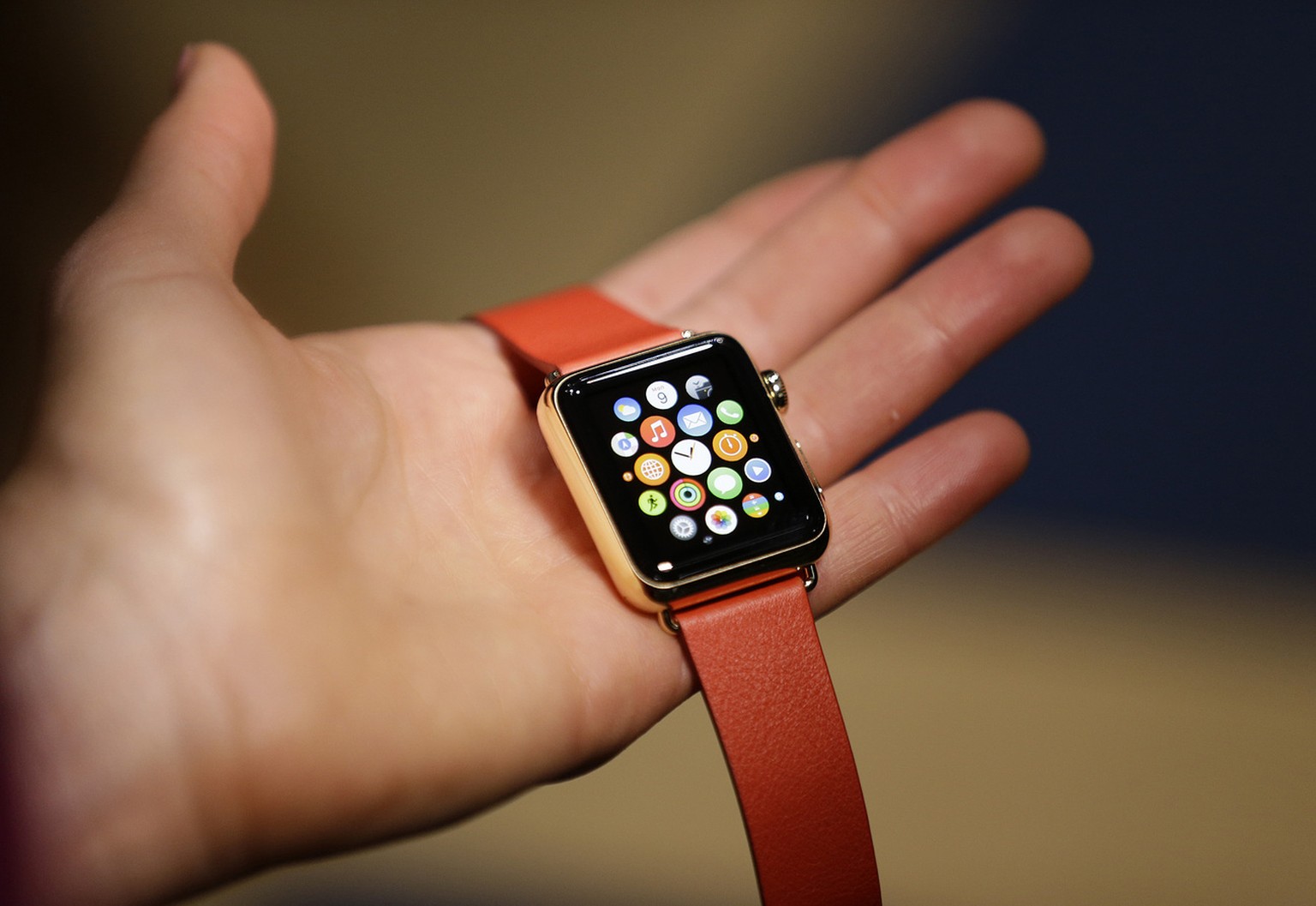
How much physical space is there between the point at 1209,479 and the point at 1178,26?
661mm

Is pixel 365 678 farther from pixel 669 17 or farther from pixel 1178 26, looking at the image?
pixel 1178 26

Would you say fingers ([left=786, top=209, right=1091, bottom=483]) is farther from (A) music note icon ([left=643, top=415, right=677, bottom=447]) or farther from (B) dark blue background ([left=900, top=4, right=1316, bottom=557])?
(B) dark blue background ([left=900, top=4, right=1316, bottom=557])

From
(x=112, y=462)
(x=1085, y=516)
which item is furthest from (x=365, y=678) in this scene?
(x=1085, y=516)

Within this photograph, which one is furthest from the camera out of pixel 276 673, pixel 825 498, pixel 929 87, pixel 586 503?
pixel 929 87

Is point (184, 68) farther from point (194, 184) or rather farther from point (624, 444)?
point (624, 444)

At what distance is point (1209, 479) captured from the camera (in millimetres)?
1438

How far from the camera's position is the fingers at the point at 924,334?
0.96 metres

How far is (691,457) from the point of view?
826 millimetres

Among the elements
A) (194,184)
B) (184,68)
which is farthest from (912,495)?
(184,68)

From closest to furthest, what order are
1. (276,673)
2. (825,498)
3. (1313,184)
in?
(276,673), (825,498), (1313,184)

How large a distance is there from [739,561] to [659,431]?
0.44 ft

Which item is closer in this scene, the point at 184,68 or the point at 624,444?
the point at 624,444

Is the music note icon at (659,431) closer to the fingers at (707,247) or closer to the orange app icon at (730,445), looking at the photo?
the orange app icon at (730,445)

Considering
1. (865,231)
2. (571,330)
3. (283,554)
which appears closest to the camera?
(283,554)
